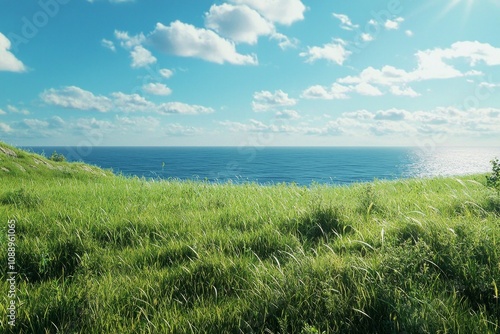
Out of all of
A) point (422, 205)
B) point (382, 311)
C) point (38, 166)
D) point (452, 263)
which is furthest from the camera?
point (38, 166)

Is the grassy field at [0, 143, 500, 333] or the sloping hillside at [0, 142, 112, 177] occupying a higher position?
the sloping hillside at [0, 142, 112, 177]

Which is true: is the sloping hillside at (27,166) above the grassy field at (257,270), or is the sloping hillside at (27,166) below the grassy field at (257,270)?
above

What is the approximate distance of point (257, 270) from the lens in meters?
4.60

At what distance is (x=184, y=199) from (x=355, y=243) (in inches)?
197

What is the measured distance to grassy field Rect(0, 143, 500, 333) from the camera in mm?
3750

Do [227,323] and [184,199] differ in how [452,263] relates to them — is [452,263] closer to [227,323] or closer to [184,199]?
[227,323]

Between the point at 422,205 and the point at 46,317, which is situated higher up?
the point at 422,205

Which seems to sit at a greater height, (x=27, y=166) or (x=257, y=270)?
(x=27, y=166)

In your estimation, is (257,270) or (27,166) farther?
(27,166)

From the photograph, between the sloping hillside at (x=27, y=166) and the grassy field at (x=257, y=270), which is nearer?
the grassy field at (x=257, y=270)

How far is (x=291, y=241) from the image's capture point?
228 inches

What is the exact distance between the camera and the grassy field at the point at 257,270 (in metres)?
3.75

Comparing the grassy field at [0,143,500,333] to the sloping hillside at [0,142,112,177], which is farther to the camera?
the sloping hillside at [0,142,112,177]

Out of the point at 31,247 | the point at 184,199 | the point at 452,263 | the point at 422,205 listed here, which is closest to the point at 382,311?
the point at 452,263
